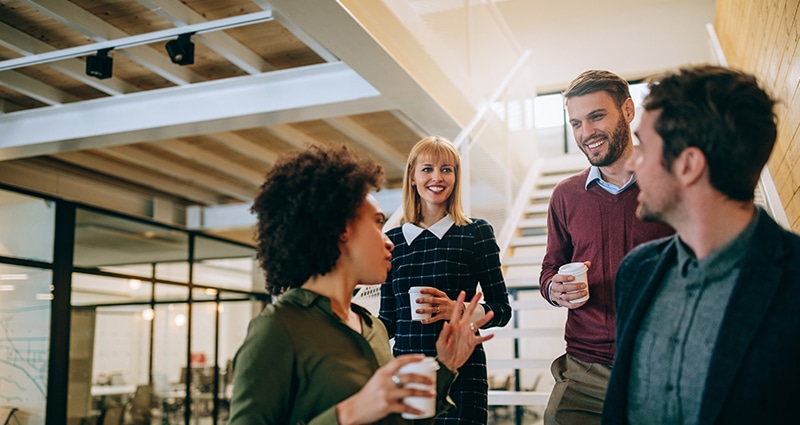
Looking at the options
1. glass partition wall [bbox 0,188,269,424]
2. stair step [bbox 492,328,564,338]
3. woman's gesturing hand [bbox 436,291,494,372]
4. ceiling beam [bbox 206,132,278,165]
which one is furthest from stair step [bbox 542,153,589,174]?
woman's gesturing hand [bbox 436,291,494,372]

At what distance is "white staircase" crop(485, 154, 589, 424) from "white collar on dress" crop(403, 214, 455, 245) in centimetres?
189

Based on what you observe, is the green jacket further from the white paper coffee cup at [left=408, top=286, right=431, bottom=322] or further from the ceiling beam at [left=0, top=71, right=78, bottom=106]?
the ceiling beam at [left=0, top=71, right=78, bottom=106]

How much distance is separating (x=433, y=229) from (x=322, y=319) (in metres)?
1.15

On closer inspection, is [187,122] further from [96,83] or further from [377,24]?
[377,24]

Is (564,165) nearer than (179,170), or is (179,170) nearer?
(564,165)

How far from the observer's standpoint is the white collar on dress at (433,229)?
2.77m

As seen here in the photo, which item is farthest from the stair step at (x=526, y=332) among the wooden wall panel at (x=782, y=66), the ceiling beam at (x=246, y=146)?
the ceiling beam at (x=246, y=146)

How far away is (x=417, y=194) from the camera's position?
293 cm

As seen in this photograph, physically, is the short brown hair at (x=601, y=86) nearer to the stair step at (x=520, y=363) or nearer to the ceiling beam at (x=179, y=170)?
the stair step at (x=520, y=363)

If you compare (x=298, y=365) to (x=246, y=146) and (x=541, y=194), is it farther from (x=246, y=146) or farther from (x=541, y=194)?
(x=246, y=146)

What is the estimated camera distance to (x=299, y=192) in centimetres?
169

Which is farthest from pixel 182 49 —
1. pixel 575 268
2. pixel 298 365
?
pixel 298 365

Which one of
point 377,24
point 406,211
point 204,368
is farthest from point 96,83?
point 204,368

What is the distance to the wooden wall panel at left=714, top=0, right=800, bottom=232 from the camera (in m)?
3.24
